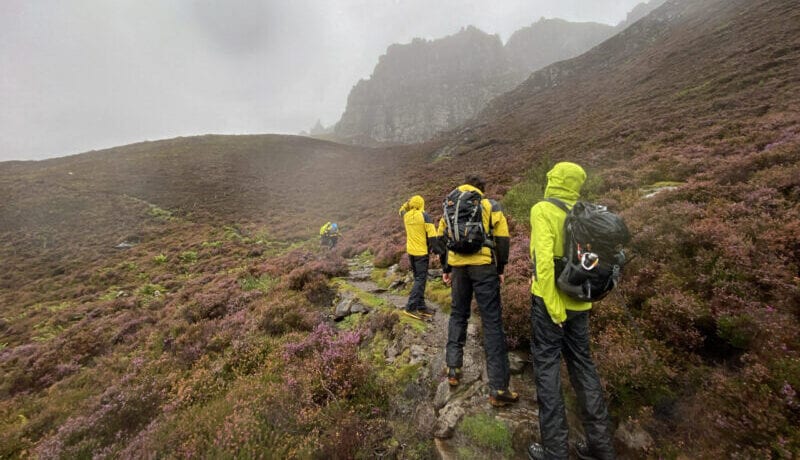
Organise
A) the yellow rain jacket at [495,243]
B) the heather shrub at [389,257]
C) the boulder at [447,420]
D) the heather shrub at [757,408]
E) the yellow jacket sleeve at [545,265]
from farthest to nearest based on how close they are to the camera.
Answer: the heather shrub at [389,257], the yellow rain jacket at [495,243], the boulder at [447,420], the yellow jacket sleeve at [545,265], the heather shrub at [757,408]

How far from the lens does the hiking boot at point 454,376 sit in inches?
141

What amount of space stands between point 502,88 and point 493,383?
109153mm

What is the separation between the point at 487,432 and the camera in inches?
118

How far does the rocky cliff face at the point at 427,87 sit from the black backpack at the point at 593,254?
99.4m

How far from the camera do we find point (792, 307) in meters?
2.88

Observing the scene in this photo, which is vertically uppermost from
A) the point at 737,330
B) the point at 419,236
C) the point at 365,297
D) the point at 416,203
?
the point at 416,203

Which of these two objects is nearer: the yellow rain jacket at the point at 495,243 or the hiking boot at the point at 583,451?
the hiking boot at the point at 583,451

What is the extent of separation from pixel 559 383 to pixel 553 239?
4.62ft

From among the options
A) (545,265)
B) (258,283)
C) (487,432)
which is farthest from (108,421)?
(545,265)

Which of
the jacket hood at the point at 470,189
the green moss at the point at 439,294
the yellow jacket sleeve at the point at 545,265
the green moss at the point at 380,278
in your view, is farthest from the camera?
the green moss at the point at 380,278

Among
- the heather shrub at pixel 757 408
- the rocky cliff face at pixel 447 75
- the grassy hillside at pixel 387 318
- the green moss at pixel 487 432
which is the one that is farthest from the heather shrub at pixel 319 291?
the rocky cliff face at pixel 447 75

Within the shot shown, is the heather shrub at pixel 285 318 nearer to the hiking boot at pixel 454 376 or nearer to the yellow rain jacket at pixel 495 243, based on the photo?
the hiking boot at pixel 454 376

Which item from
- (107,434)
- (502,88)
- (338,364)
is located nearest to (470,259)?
(338,364)

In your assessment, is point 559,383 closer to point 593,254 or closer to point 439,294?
point 593,254
